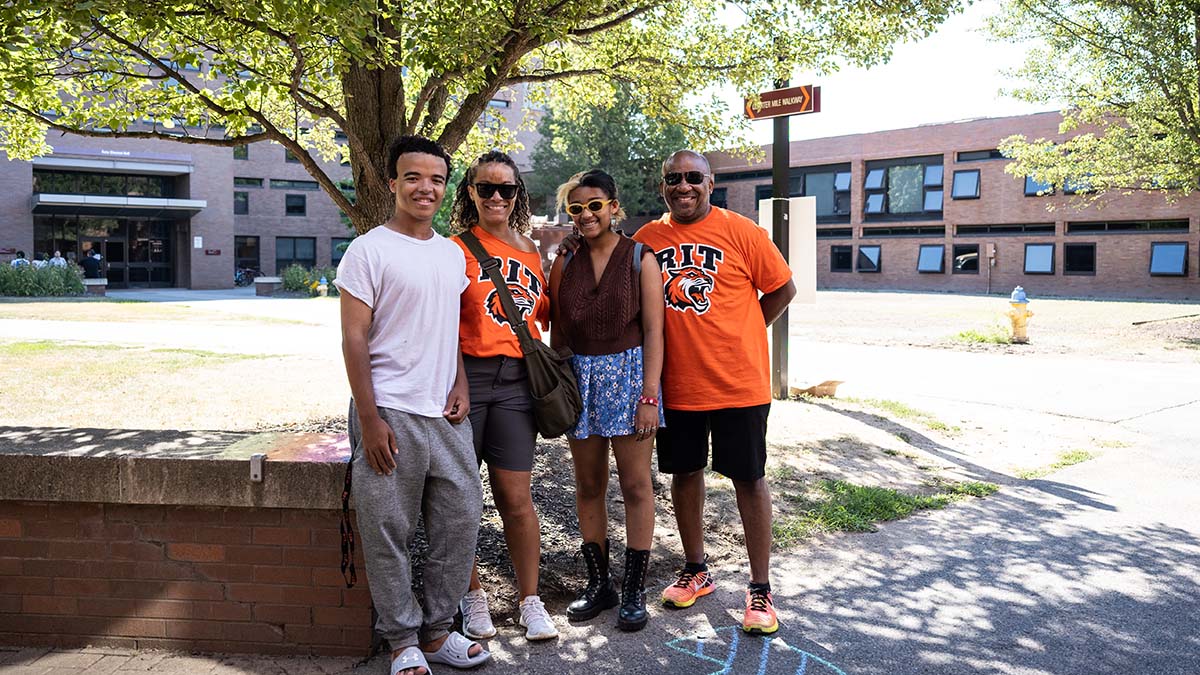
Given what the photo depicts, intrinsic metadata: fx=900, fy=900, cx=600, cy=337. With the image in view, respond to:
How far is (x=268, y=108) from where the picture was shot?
9.02 meters


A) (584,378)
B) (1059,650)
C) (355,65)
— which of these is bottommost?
(1059,650)

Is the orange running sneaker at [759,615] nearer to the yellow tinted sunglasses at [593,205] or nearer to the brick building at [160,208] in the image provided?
the yellow tinted sunglasses at [593,205]

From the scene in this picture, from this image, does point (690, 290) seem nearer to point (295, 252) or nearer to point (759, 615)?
point (759, 615)

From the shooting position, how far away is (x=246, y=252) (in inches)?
1880

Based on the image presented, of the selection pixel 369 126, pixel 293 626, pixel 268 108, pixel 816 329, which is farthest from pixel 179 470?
pixel 816 329

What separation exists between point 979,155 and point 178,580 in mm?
42938

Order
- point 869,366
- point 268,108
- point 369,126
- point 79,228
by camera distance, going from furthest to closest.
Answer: point 79,228 → point 869,366 → point 268,108 → point 369,126

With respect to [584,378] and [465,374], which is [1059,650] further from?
[465,374]

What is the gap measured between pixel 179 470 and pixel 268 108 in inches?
263

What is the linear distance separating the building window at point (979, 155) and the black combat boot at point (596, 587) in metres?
41.0

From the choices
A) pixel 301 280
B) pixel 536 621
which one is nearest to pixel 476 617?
pixel 536 621

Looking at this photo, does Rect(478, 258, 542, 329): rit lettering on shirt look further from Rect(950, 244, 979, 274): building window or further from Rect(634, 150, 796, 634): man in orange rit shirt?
Rect(950, 244, 979, 274): building window

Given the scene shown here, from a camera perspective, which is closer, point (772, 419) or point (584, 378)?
point (584, 378)

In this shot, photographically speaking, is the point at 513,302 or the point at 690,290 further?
the point at 690,290
